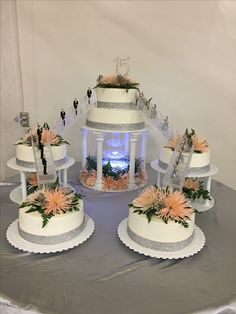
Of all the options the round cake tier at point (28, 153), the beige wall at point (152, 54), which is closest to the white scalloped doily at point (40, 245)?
the round cake tier at point (28, 153)

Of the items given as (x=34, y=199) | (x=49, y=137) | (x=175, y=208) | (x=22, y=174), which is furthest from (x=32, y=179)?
(x=175, y=208)

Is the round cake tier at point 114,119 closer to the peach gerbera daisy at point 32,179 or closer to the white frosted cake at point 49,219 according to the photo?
the peach gerbera daisy at point 32,179

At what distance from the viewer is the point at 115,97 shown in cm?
155

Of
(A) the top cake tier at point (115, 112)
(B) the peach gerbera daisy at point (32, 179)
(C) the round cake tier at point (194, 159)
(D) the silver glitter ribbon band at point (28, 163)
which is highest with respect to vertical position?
(A) the top cake tier at point (115, 112)

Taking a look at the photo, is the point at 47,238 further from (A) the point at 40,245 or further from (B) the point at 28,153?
(B) the point at 28,153

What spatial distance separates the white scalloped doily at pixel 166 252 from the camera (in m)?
1.02

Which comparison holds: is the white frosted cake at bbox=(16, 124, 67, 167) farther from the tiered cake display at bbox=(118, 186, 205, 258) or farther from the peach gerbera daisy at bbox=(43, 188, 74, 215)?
the tiered cake display at bbox=(118, 186, 205, 258)

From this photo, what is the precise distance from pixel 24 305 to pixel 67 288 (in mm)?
120

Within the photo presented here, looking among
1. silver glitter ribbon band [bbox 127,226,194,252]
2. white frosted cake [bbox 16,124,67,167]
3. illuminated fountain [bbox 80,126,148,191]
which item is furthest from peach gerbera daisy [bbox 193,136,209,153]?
white frosted cake [bbox 16,124,67,167]

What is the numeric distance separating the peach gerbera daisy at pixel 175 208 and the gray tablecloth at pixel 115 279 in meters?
0.14

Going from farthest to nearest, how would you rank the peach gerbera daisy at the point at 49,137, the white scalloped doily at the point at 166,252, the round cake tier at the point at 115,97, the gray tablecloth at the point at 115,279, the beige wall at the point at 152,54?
the beige wall at the point at 152,54 → the round cake tier at the point at 115,97 → the peach gerbera daisy at the point at 49,137 → the white scalloped doily at the point at 166,252 → the gray tablecloth at the point at 115,279

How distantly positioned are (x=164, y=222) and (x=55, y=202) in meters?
0.36

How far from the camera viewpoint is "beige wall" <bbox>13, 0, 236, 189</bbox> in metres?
2.10

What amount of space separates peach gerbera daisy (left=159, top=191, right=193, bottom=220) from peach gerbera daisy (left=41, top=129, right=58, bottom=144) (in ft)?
1.87
